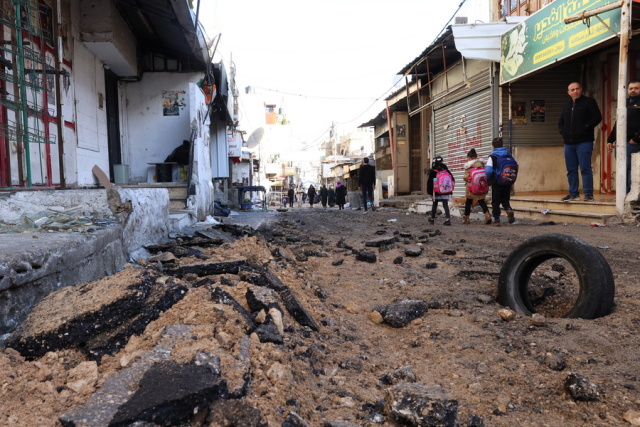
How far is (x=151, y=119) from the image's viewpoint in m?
10.1

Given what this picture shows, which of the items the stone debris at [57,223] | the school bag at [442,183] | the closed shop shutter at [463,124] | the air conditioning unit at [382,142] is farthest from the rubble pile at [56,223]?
the air conditioning unit at [382,142]

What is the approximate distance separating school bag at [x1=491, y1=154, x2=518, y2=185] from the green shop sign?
2.72m

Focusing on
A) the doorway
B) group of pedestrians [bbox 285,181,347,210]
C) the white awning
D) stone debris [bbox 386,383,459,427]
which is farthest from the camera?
group of pedestrians [bbox 285,181,347,210]

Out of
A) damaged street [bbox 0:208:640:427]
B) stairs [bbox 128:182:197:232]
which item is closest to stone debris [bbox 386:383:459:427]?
damaged street [bbox 0:208:640:427]

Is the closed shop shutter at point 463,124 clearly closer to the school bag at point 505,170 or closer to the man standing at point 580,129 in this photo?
the man standing at point 580,129

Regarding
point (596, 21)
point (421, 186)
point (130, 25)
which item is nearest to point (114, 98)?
point (130, 25)

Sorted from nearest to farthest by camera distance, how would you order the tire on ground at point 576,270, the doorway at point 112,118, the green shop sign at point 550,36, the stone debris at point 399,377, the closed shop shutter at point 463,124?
the stone debris at point 399,377 → the tire on ground at point 576,270 → the green shop sign at point 550,36 → the doorway at point 112,118 → the closed shop shutter at point 463,124

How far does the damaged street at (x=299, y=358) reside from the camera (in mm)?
1459

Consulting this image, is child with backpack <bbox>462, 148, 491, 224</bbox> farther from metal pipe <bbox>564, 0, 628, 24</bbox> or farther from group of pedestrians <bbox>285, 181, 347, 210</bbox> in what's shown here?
group of pedestrians <bbox>285, 181, 347, 210</bbox>

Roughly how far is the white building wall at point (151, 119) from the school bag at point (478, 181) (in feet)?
20.6

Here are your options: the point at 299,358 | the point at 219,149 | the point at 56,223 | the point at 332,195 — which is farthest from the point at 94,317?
the point at 332,195

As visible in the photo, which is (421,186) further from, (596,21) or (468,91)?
(596,21)

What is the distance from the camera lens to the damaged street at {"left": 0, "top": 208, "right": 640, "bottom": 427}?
1459mm

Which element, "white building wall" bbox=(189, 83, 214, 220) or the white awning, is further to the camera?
the white awning
